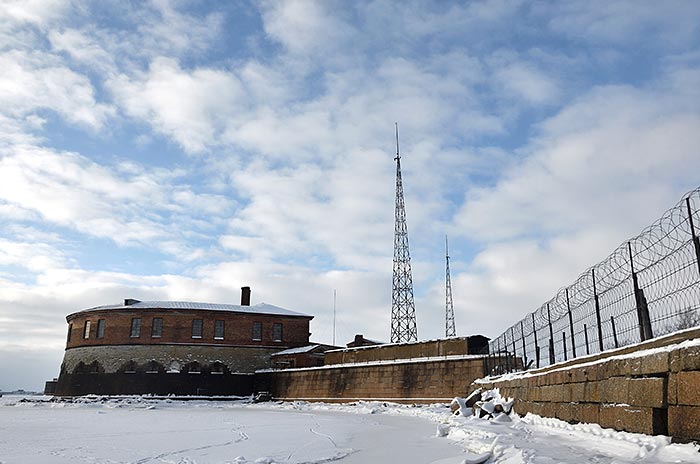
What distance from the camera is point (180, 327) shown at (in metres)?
46.5

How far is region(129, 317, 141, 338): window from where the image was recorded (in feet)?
152

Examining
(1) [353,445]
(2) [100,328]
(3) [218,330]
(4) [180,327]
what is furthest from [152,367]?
(1) [353,445]

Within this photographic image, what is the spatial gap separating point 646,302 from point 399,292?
115 feet

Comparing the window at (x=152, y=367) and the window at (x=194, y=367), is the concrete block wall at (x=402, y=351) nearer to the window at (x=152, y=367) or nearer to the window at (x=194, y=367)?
the window at (x=194, y=367)

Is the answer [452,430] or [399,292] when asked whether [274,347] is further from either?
[452,430]

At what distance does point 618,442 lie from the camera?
23.2ft

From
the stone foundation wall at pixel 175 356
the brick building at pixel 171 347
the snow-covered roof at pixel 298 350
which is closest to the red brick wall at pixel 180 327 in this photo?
the brick building at pixel 171 347

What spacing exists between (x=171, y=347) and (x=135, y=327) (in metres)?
3.51

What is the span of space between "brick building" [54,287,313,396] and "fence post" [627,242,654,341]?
4110cm

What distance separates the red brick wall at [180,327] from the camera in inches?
1821

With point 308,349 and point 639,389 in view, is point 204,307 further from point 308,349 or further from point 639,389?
point 639,389

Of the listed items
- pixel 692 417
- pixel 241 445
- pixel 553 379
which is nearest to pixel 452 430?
pixel 553 379

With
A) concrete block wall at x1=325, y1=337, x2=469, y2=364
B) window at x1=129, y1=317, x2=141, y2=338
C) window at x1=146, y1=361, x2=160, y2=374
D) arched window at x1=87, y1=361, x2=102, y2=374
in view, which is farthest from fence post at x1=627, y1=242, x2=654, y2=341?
arched window at x1=87, y1=361, x2=102, y2=374

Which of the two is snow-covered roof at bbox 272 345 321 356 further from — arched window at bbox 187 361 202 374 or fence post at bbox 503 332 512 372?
fence post at bbox 503 332 512 372
